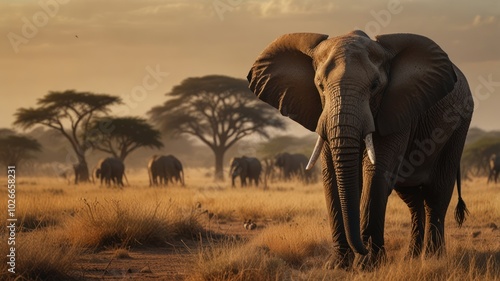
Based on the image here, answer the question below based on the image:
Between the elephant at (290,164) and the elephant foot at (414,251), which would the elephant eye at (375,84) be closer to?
the elephant foot at (414,251)

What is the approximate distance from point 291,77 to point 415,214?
2.95m

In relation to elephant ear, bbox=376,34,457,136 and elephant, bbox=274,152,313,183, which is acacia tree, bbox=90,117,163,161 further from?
elephant ear, bbox=376,34,457,136

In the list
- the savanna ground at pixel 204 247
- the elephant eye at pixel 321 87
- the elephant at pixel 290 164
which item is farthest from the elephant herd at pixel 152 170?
the elephant eye at pixel 321 87

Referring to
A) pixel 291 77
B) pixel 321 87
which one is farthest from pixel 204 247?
pixel 321 87

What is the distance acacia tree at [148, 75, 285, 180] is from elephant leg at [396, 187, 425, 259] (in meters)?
36.9

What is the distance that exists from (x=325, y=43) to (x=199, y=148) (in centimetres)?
11013

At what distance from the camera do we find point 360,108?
659cm

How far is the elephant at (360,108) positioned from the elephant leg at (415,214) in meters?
0.86

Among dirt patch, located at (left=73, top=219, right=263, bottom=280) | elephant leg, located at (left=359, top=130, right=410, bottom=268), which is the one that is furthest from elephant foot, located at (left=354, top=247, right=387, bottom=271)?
dirt patch, located at (left=73, top=219, right=263, bottom=280)

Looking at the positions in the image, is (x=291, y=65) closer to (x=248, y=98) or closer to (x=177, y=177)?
(x=177, y=177)

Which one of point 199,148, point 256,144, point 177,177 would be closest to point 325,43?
point 177,177

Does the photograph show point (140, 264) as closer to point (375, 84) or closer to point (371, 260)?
point (371, 260)

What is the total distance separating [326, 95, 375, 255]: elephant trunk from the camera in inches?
255

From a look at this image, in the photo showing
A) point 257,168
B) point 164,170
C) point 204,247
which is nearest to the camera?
point 204,247
